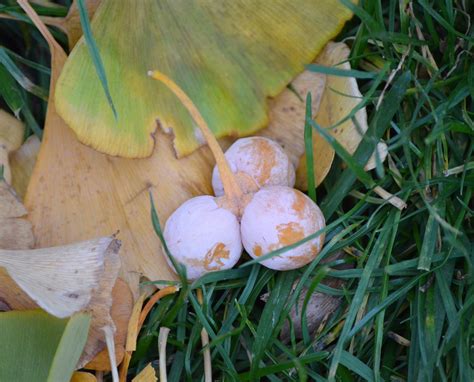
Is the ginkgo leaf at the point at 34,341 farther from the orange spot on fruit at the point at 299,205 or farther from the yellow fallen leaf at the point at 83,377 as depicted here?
the orange spot on fruit at the point at 299,205

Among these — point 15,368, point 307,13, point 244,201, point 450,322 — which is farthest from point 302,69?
point 15,368

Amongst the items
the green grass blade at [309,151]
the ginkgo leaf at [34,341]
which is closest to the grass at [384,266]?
the green grass blade at [309,151]

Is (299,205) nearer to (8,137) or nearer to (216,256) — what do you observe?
(216,256)

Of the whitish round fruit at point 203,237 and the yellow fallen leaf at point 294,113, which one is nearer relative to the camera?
the whitish round fruit at point 203,237

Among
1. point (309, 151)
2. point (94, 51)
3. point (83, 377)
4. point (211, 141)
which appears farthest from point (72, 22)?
point (83, 377)

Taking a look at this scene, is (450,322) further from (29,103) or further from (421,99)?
(29,103)

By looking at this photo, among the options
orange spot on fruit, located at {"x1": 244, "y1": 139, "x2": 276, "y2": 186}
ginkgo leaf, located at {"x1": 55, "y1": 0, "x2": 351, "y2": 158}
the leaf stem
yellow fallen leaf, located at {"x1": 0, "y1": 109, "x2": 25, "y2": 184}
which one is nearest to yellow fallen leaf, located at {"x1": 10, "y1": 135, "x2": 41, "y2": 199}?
yellow fallen leaf, located at {"x1": 0, "y1": 109, "x2": 25, "y2": 184}
